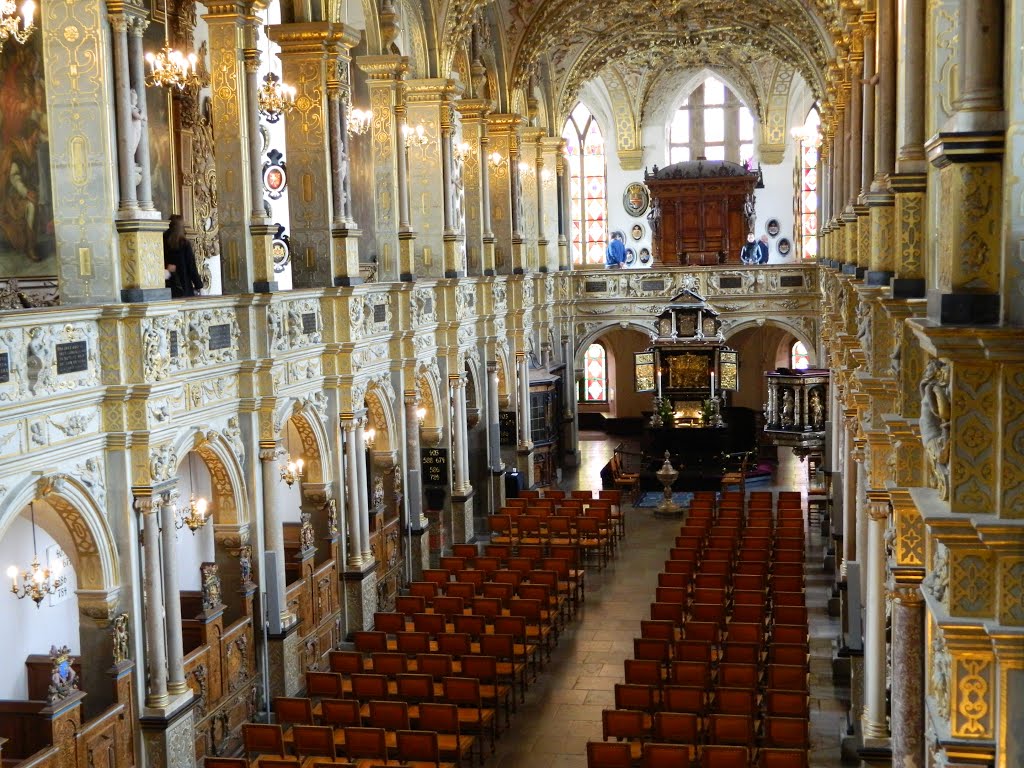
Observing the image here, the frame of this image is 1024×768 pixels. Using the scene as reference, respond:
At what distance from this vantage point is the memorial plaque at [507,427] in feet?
107

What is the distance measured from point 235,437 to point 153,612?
3.30 m

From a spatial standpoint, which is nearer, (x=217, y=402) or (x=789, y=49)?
(x=217, y=402)

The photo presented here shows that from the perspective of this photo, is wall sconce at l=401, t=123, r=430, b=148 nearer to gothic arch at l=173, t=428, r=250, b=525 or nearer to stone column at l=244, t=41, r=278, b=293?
stone column at l=244, t=41, r=278, b=293

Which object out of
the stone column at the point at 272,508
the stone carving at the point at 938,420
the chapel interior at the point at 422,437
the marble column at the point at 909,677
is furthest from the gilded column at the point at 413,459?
the stone carving at the point at 938,420

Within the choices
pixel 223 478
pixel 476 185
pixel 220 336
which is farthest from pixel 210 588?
pixel 476 185

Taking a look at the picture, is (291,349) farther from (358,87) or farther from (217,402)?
(358,87)

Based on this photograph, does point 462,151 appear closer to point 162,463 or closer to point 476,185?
point 476,185

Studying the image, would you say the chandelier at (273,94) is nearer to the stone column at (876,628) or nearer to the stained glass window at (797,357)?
the stone column at (876,628)

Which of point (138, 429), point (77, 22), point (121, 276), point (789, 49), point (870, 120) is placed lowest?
point (138, 429)

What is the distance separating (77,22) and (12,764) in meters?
8.22

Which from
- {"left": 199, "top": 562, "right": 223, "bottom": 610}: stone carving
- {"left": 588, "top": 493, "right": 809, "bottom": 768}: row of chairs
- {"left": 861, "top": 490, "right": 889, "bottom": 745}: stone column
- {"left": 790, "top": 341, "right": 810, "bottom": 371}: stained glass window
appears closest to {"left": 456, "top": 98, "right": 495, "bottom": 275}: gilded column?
{"left": 588, "top": 493, "right": 809, "bottom": 768}: row of chairs

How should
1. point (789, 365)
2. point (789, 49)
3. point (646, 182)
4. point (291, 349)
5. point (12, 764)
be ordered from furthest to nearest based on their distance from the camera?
point (789, 365) < point (646, 182) < point (789, 49) < point (291, 349) < point (12, 764)

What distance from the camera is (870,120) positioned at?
13648 millimetres

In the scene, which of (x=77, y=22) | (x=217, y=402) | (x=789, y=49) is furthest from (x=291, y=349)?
(x=789, y=49)
